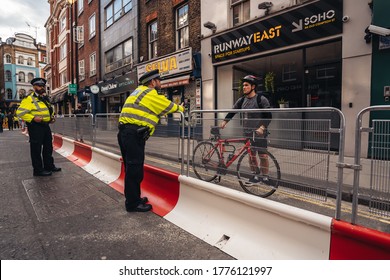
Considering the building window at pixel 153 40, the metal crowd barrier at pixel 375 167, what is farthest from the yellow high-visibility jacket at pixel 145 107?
the building window at pixel 153 40

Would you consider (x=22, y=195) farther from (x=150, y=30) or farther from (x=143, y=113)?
(x=150, y=30)

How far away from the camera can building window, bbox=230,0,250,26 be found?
1044 centimetres

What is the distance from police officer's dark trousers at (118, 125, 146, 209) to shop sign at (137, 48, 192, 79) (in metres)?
9.27

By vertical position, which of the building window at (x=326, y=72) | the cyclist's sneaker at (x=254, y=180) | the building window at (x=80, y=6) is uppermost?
the building window at (x=80, y=6)

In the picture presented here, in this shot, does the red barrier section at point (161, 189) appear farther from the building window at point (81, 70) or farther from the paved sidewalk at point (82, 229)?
the building window at point (81, 70)

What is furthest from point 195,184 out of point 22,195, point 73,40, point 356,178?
point 73,40

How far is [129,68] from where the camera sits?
58.8 feet

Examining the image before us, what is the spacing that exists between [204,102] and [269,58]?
343 cm

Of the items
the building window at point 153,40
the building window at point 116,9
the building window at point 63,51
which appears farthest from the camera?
the building window at point 63,51

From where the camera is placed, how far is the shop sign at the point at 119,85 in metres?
17.2

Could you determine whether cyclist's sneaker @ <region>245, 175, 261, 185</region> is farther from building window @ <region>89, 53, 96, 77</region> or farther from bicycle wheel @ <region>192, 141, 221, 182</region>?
building window @ <region>89, 53, 96, 77</region>

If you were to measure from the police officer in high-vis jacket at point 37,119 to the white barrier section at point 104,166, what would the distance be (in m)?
0.90

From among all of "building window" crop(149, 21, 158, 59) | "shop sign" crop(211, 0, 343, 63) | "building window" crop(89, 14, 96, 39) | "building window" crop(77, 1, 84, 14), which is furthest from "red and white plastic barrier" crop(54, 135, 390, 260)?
"building window" crop(77, 1, 84, 14)

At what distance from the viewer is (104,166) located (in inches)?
238
